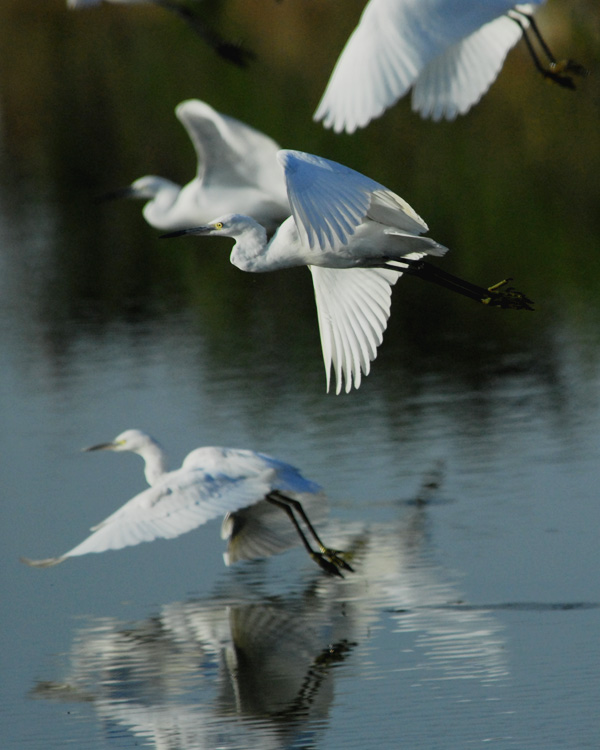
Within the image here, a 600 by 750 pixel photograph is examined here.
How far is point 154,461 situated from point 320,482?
1.33m

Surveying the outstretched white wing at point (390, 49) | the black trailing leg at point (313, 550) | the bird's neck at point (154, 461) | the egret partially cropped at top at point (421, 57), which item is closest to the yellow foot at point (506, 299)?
the egret partially cropped at top at point (421, 57)

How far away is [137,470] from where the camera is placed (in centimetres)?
955

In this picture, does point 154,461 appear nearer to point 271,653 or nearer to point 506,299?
point 271,653

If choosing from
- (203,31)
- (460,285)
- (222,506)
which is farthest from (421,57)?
(203,31)

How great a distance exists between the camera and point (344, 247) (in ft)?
20.0

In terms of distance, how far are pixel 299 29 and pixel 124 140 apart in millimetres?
6928

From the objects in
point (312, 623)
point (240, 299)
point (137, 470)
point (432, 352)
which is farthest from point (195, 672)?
point (240, 299)

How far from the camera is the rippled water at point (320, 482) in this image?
6277mm

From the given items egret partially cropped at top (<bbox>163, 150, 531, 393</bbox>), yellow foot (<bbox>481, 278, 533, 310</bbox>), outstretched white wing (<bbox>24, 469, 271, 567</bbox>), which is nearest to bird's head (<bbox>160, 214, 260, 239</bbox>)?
egret partially cropped at top (<bbox>163, 150, 531, 393</bbox>)

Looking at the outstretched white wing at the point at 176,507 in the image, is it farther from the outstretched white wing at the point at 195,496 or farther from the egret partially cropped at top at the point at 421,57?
the egret partially cropped at top at the point at 421,57

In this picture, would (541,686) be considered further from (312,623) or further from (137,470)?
(137,470)

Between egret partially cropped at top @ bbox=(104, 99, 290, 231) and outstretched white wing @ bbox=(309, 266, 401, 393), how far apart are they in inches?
126

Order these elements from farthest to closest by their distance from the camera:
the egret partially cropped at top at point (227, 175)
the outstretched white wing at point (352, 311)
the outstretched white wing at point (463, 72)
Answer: the egret partially cropped at top at point (227, 175) → the outstretched white wing at point (463, 72) → the outstretched white wing at point (352, 311)

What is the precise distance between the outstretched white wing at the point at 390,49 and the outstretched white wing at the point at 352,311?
2.06ft
